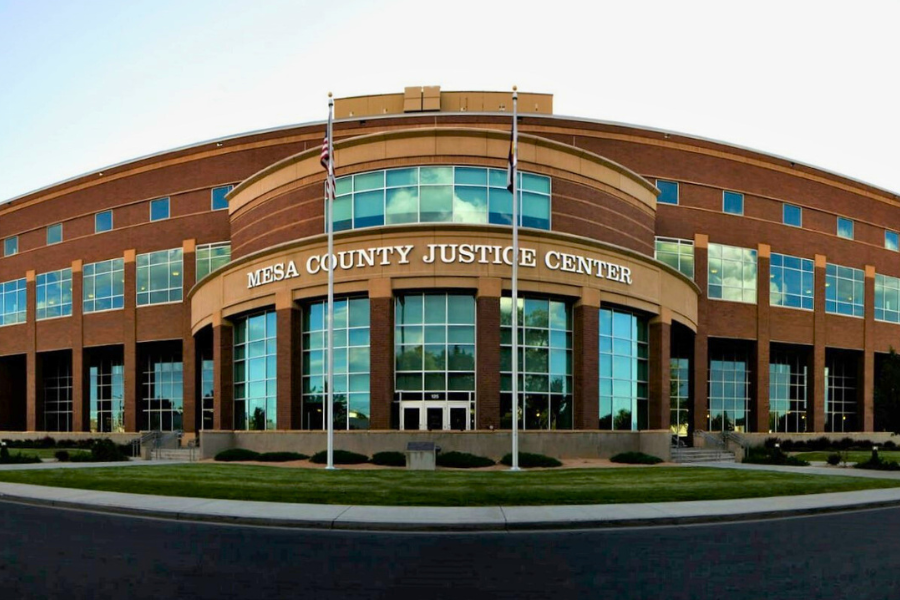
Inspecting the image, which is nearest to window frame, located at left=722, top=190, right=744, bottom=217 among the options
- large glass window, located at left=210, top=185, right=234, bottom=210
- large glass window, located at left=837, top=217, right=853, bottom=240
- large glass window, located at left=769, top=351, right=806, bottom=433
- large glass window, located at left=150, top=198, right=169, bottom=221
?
large glass window, located at left=837, top=217, right=853, bottom=240

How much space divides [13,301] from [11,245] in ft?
14.4

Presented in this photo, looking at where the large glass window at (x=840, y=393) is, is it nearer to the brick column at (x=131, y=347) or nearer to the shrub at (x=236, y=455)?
the shrub at (x=236, y=455)

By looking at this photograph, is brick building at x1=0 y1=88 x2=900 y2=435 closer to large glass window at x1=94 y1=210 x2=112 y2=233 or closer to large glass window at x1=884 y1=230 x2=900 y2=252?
large glass window at x1=94 y1=210 x2=112 y2=233

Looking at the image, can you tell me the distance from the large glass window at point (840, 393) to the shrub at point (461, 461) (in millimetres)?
34471

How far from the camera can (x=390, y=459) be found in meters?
28.3

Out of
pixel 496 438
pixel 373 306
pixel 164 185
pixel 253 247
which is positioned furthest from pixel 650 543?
pixel 164 185

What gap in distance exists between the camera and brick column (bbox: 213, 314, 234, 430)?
38.3 meters

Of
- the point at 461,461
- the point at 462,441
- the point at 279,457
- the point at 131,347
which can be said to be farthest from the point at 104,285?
the point at 461,461

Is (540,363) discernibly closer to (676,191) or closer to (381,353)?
(381,353)

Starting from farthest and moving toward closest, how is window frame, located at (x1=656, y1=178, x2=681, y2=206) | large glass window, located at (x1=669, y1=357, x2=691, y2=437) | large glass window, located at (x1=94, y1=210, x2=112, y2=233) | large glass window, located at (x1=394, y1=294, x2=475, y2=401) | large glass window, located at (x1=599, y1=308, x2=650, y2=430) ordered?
large glass window, located at (x1=94, y1=210, x2=112, y2=233), large glass window, located at (x1=669, y1=357, x2=691, y2=437), window frame, located at (x1=656, y1=178, x2=681, y2=206), large glass window, located at (x1=599, y1=308, x2=650, y2=430), large glass window, located at (x1=394, y1=294, x2=475, y2=401)

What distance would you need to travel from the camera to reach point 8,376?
5806 cm

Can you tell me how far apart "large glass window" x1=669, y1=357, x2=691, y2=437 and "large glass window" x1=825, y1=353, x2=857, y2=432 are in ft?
43.6

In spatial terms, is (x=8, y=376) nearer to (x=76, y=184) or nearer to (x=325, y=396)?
(x=76, y=184)

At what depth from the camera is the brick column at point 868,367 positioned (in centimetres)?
5206
